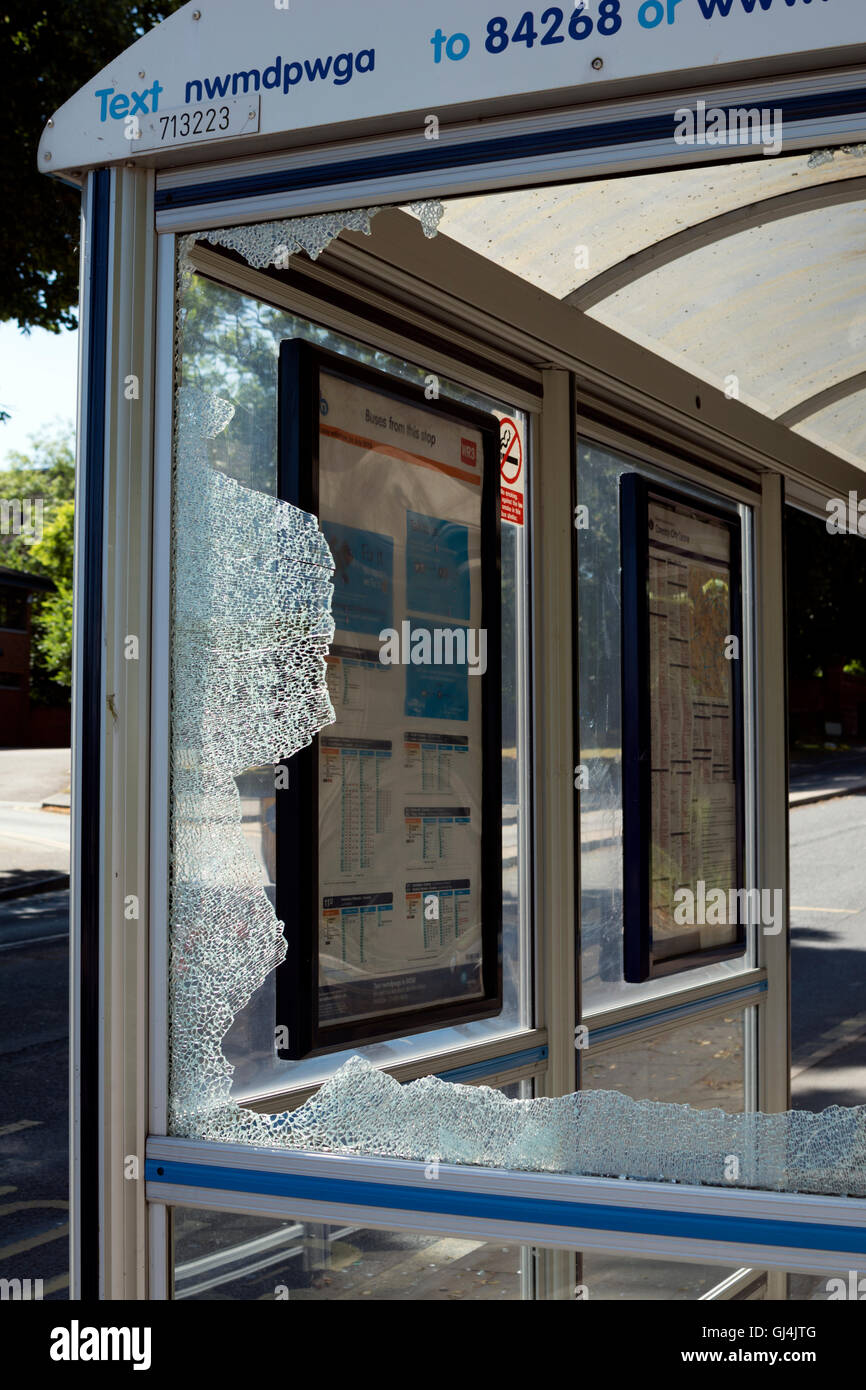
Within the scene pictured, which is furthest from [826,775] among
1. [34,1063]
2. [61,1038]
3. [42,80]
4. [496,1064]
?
[496,1064]

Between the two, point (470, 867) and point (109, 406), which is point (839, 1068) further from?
point (109, 406)

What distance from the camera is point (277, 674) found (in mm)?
2254

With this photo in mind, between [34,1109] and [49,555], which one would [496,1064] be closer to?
[34,1109]

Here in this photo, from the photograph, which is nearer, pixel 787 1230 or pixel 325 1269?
pixel 787 1230

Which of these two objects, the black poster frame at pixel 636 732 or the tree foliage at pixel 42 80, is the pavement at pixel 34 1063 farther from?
the tree foliage at pixel 42 80

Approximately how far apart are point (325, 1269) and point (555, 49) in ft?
6.24

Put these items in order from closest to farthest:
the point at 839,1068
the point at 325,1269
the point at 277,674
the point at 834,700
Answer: the point at 277,674 → the point at 325,1269 → the point at 839,1068 → the point at 834,700

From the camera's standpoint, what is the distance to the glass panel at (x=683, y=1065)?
3.44 m

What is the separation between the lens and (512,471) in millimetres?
3240

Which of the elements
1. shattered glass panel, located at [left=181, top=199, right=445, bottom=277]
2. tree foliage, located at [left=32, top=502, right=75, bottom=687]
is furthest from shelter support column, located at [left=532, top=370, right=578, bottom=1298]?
tree foliage, located at [left=32, top=502, right=75, bottom=687]

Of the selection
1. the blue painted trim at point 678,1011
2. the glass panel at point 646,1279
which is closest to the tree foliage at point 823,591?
the blue painted trim at point 678,1011

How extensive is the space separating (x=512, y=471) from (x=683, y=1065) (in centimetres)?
165
